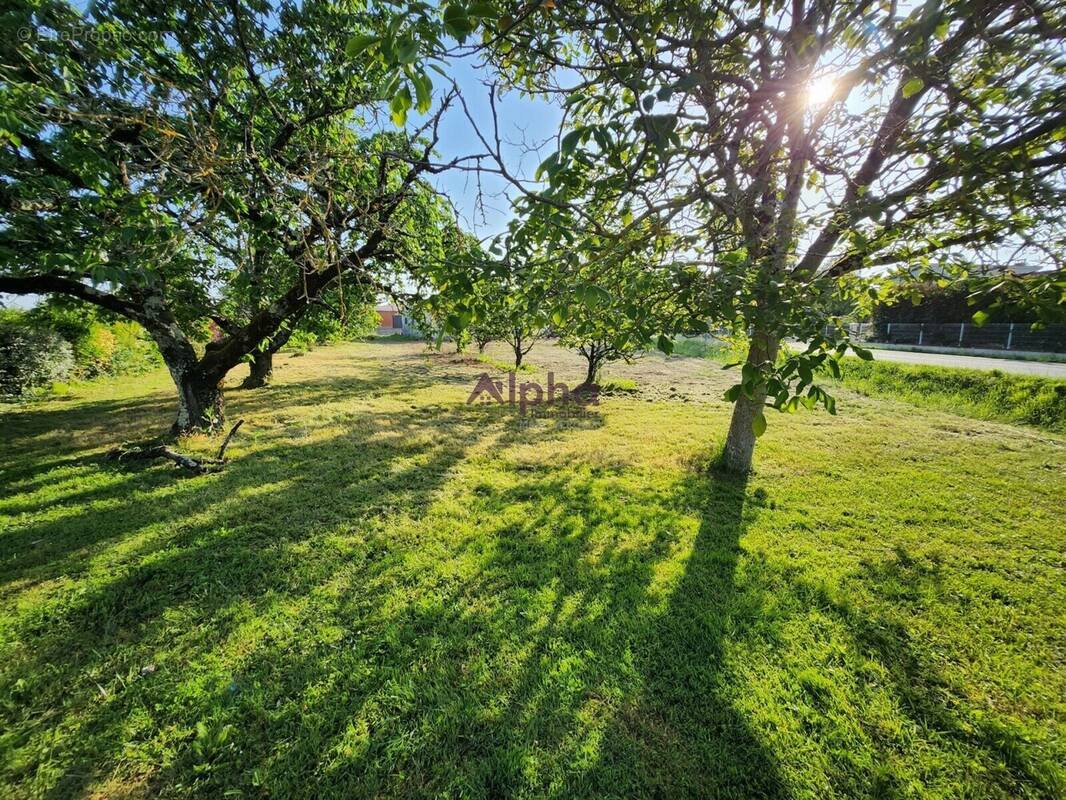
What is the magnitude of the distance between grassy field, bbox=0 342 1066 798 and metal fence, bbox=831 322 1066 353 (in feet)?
53.9

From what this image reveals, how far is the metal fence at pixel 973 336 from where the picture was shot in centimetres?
1786

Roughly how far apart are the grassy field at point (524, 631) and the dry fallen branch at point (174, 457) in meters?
0.21

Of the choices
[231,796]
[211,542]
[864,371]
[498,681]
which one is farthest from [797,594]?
[864,371]

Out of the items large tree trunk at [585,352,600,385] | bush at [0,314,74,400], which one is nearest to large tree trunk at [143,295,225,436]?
bush at [0,314,74,400]

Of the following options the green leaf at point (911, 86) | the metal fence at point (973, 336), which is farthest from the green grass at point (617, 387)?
the green leaf at point (911, 86)

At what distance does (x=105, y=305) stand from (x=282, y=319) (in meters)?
2.30

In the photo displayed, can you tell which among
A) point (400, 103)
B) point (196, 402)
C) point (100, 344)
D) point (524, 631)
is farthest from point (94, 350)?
point (400, 103)

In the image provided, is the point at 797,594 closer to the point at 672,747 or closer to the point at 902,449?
the point at 672,747

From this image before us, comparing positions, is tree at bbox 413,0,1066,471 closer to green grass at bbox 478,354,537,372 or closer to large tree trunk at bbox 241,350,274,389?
large tree trunk at bbox 241,350,274,389

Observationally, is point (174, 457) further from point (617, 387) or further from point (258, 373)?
point (617, 387)

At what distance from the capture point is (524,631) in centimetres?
307

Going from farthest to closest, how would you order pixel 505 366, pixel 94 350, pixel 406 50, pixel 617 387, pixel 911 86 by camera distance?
pixel 505 366 < pixel 617 387 < pixel 94 350 < pixel 911 86 < pixel 406 50
